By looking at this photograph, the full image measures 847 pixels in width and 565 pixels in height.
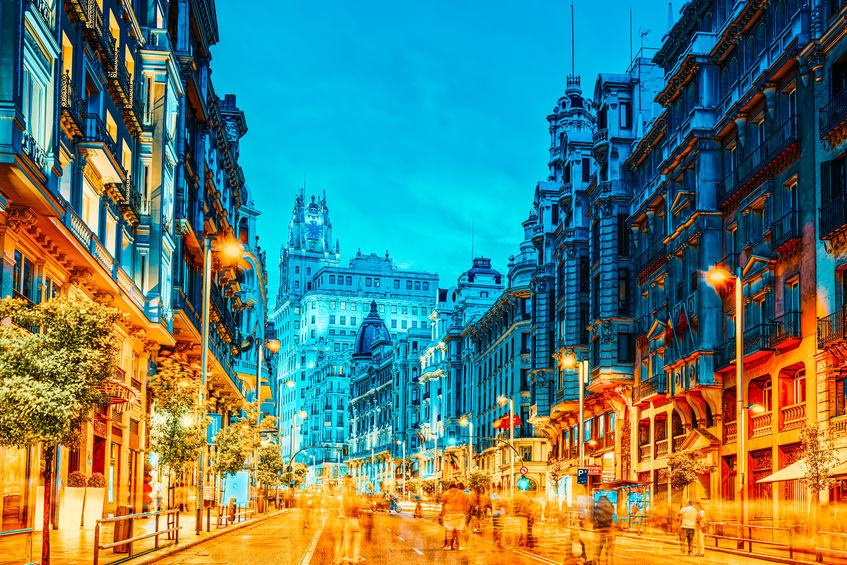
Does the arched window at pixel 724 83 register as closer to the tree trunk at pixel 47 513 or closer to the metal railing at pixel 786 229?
the metal railing at pixel 786 229

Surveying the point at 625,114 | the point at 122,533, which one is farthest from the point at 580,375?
the point at 122,533

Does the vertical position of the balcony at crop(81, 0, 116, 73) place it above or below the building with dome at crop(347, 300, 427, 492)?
above

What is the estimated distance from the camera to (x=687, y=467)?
1795 inches

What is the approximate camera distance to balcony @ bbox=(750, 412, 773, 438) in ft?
137

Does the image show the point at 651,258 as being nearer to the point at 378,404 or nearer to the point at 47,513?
the point at 47,513

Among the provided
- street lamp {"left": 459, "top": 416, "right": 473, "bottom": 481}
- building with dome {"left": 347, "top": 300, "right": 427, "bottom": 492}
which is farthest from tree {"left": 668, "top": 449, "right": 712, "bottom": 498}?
building with dome {"left": 347, "top": 300, "right": 427, "bottom": 492}

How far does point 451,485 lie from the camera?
99.5 ft

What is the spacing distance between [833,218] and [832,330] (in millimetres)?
3720

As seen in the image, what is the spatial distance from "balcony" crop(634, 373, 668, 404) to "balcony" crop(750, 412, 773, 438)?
31.8ft

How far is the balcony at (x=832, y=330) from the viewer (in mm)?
34375

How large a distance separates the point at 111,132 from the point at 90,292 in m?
7.59

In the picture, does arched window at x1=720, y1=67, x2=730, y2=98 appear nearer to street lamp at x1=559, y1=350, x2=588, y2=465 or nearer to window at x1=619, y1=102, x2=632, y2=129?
street lamp at x1=559, y1=350, x2=588, y2=465

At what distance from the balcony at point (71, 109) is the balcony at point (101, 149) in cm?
62

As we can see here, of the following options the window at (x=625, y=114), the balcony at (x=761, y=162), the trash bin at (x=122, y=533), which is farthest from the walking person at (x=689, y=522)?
the window at (x=625, y=114)
